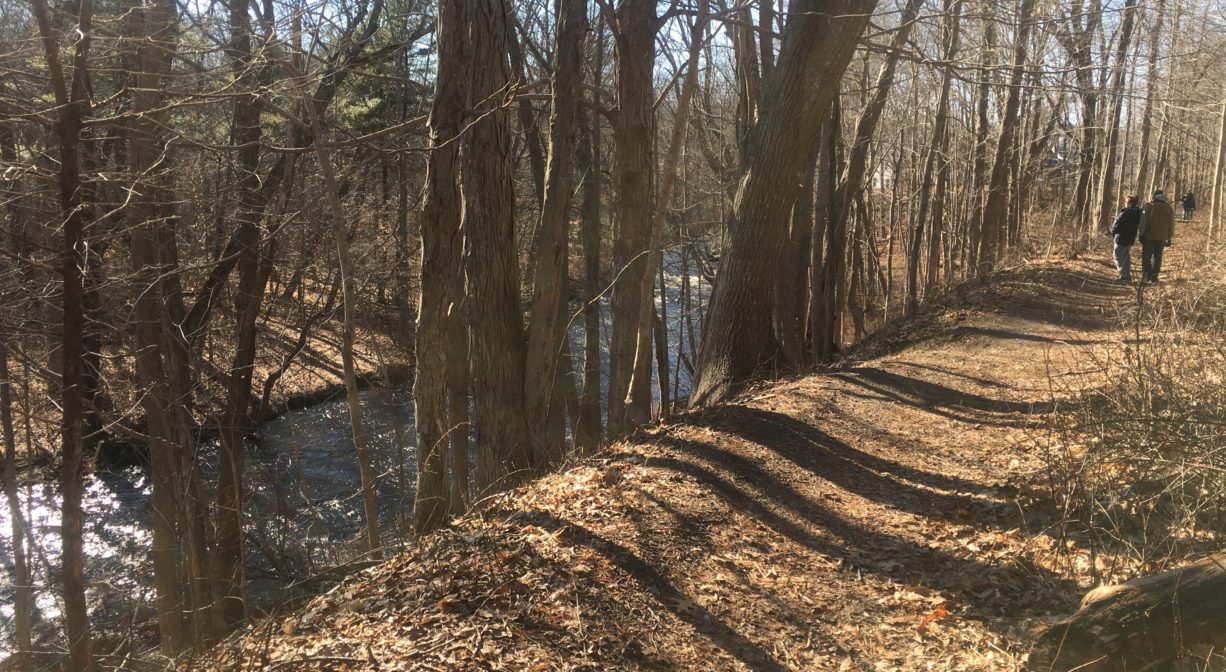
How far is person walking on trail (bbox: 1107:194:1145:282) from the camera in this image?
43.3 ft

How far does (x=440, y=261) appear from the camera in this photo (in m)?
7.32

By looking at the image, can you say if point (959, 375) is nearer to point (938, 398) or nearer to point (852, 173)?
point (938, 398)

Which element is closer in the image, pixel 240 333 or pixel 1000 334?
pixel 1000 334

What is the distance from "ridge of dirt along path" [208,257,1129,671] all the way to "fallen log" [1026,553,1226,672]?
1.01 ft

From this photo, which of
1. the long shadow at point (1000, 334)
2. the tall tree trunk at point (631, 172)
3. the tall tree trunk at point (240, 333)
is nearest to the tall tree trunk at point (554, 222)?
the tall tree trunk at point (631, 172)

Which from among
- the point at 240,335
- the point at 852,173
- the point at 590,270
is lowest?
the point at 240,335

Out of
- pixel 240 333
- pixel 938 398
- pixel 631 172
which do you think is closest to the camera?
pixel 938 398

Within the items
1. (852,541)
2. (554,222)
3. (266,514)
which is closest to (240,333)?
(266,514)

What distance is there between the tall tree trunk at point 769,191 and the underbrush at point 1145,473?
3028mm

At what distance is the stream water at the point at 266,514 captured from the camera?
989 centimetres

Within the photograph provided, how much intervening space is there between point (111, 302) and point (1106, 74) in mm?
17443

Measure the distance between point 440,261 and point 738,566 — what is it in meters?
4.06

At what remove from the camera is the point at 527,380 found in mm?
7641

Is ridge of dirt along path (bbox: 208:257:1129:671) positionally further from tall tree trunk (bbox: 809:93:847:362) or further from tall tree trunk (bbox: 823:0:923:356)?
tall tree trunk (bbox: 823:0:923:356)
